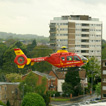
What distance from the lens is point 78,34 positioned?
13962cm

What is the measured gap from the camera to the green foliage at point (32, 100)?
79531mm

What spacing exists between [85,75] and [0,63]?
121 ft

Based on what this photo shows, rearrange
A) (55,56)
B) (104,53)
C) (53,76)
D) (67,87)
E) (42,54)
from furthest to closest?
1. (104,53)
2. (42,54)
3. (53,76)
4. (67,87)
5. (55,56)

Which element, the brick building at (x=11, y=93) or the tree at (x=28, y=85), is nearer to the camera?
the tree at (x=28, y=85)

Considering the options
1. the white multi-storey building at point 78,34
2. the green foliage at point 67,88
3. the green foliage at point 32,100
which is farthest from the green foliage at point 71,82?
the white multi-storey building at point 78,34

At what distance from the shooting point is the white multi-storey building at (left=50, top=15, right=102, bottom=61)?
13725 centimetres

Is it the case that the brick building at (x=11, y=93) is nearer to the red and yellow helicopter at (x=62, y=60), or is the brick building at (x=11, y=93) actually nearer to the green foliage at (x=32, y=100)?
the green foliage at (x=32, y=100)

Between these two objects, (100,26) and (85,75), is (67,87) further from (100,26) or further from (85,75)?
(100,26)

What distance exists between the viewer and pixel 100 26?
145 metres

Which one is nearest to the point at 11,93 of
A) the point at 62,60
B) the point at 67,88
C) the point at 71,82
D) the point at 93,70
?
the point at 67,88

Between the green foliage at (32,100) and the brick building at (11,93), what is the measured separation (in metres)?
9.07

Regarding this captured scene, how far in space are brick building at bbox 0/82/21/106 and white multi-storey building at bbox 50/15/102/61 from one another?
4649 centimetres

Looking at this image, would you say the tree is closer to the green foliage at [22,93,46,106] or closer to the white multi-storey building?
the green foliage at [22,93,46,106]

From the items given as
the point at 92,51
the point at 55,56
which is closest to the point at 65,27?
the point at 92,51
